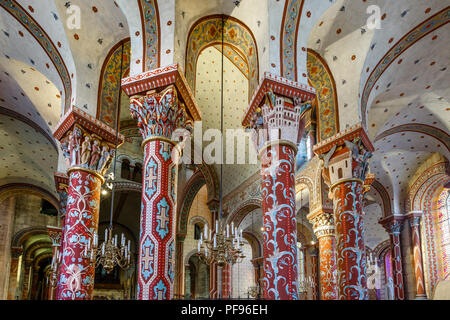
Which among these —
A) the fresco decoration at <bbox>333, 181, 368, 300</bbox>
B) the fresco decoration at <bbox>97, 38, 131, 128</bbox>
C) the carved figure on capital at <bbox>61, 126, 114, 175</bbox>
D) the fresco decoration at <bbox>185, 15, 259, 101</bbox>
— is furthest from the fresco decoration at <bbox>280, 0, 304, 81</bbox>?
the carved figure on capital at <bbox>61, 126, 114, 175</bbox>

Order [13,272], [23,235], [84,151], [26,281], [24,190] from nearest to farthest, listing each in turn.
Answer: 1. [84,151]
2. [24,190]
3. [13,272]
4. [23,235]
5. [26,281]

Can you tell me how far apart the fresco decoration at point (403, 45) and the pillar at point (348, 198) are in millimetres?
636

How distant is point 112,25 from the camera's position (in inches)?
300

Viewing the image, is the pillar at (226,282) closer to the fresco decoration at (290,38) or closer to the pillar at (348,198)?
the pillar at (348,198)

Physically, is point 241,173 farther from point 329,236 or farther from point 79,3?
point 79,3

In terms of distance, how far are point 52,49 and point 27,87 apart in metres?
2.50

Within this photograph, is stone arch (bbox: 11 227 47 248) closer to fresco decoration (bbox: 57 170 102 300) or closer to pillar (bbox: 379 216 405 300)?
fresco decoration (bbox: 57 170 102 300)

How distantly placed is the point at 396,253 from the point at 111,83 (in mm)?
11017

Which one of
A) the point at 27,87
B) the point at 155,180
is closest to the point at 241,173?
the point at 27,87

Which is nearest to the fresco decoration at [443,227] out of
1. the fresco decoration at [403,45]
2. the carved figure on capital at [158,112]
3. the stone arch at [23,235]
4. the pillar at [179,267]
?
the fresco decoration at [403,45]

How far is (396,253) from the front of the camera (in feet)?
47.9

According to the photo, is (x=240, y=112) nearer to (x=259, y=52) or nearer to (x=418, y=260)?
(x=259, y=52)

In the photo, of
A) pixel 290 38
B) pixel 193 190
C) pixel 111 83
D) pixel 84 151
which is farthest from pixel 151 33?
pixel 193 190

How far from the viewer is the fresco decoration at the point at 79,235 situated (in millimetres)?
6539
